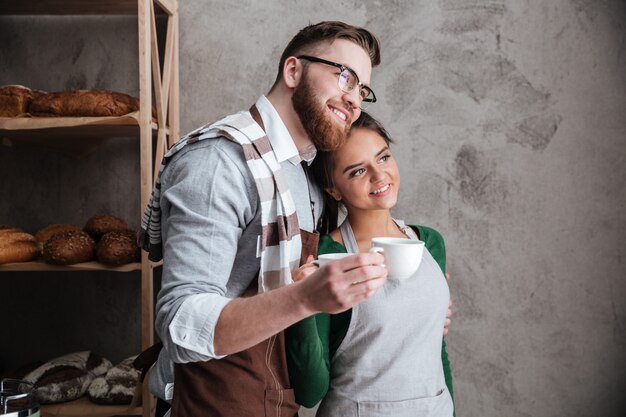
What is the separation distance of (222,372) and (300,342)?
0.19 m

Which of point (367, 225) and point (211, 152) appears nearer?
point (211, 152)

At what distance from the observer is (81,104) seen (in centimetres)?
178

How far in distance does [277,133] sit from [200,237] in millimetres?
386

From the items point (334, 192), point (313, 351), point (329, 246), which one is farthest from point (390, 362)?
point (334, 192)

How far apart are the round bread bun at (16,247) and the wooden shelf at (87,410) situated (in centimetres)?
53

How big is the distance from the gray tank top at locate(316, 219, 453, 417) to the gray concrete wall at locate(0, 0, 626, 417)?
768mm

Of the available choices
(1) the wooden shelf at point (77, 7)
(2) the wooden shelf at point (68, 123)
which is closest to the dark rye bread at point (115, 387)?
(2) the wooden shelf at point (68, 123)

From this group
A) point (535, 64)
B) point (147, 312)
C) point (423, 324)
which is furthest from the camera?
point (535, 64)

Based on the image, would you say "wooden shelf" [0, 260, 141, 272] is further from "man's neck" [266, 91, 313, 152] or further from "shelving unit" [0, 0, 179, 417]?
"man's neck" [266, 91, 313, 152]

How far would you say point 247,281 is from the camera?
3.84 feet

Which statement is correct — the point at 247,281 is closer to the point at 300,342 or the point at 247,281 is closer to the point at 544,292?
the point at 300,342

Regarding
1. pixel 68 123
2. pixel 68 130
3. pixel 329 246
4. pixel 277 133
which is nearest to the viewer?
pixel 277 133

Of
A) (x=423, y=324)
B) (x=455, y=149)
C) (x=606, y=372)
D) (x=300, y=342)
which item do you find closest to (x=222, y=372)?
(x=300, y=342)

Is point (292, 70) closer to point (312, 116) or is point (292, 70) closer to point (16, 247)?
point (312, 116)
